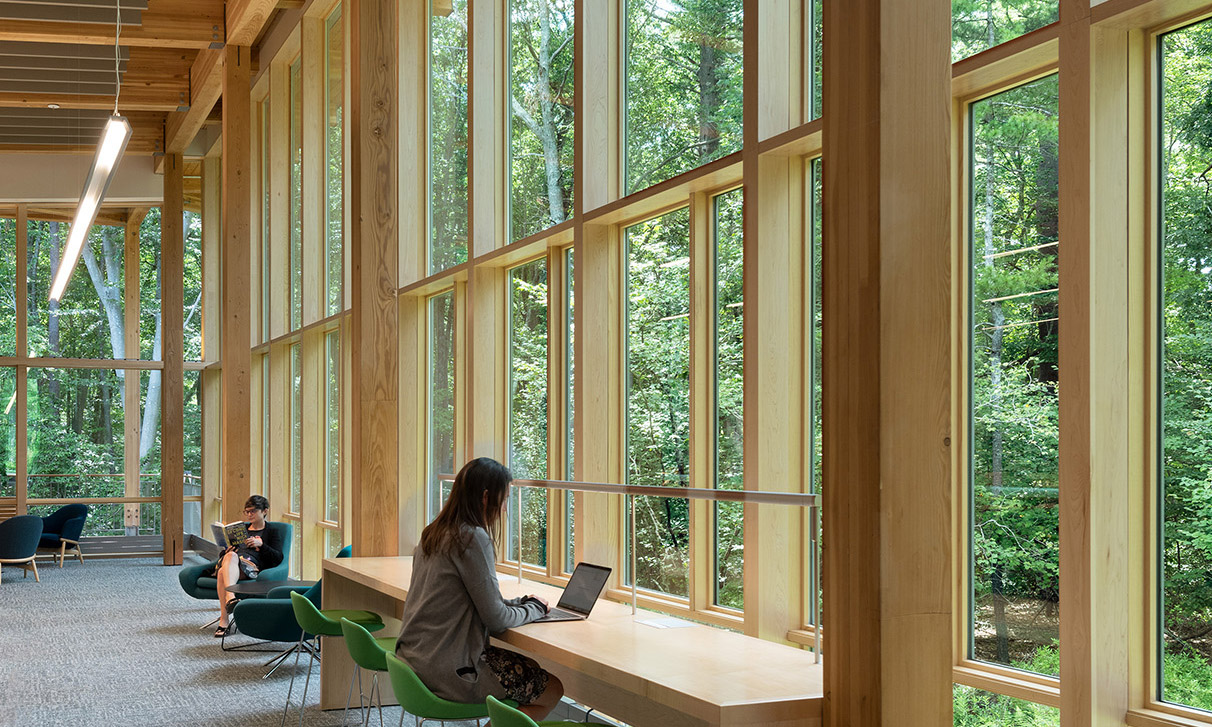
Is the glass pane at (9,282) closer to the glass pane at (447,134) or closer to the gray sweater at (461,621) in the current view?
the glass pane at (447,134)

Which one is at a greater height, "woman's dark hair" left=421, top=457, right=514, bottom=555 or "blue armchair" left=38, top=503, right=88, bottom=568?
"woman's dark hair" left=421, top=457, right=514, bottom=555

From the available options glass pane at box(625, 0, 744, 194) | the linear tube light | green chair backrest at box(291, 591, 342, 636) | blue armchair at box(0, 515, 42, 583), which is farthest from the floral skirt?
blue armchair at box(0, 515, 42, 583)

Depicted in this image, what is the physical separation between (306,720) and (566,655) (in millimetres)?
2700

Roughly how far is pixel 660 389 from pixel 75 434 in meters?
11.2

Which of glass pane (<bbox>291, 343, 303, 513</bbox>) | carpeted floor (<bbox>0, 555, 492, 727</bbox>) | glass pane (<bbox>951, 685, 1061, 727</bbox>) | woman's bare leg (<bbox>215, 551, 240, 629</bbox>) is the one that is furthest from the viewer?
glass pane (<bbox>291, 343, 303, 513</bbox>)

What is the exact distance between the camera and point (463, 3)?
6.90m

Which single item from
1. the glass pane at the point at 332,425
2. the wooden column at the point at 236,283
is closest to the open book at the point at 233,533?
the glass pane at the point at 332,425

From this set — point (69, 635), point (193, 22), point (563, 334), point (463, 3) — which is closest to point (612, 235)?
point (563, 334)

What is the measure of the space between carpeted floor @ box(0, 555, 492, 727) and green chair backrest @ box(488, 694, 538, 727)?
2.76 metres

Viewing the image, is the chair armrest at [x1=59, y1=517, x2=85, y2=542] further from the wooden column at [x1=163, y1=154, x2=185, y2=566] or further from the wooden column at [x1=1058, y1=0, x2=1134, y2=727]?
the wooden column at [x1=1058, y1=0, x2=1134, y2=727]

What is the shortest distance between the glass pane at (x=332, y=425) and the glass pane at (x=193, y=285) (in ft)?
18.7

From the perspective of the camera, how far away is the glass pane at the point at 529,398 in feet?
19.8

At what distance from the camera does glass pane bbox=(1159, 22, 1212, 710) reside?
2.61m

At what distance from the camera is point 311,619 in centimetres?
482
